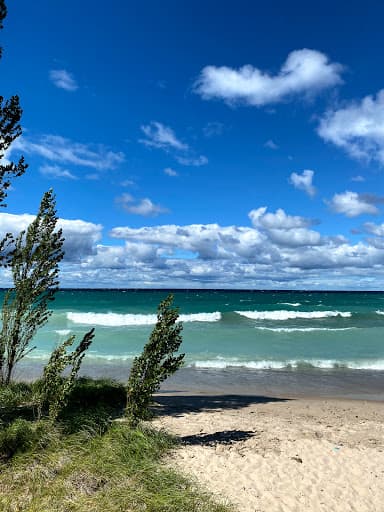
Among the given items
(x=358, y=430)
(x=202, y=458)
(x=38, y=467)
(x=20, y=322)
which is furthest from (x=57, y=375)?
(x=358, y=430)

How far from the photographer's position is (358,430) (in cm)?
1123

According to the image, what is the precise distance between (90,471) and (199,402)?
8009mm

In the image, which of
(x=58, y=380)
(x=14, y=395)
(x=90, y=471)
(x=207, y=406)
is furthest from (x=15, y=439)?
(x=207, y=406)

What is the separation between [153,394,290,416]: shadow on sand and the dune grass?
348cm

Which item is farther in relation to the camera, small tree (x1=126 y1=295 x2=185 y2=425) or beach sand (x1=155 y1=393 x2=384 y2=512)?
small tree (x1=126 y1=295 x2=185 y2=425)

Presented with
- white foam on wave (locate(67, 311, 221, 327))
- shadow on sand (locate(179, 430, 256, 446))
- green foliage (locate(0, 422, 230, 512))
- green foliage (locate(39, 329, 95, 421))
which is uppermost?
green foliage (locate(39, 329, 95, 421))

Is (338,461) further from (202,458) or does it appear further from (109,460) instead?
(109,460)

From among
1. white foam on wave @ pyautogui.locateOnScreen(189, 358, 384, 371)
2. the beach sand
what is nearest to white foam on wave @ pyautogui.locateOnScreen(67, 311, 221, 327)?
white foam on wave @ pyautogui.locateOnScreen(189, 358, 384, 371)

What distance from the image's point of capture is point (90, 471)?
22.2 feet

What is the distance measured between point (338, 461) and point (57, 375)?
6730mm

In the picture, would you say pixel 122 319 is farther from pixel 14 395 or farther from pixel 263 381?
pixel 14 395

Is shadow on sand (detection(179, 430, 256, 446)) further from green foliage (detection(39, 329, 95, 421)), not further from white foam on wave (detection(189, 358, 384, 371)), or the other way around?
white foam on wave (detection(189, 358, 384, 371))

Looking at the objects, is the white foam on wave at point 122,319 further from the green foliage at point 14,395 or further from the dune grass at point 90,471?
the dune grass at point 90,471

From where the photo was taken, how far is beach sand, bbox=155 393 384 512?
22.8 ft
